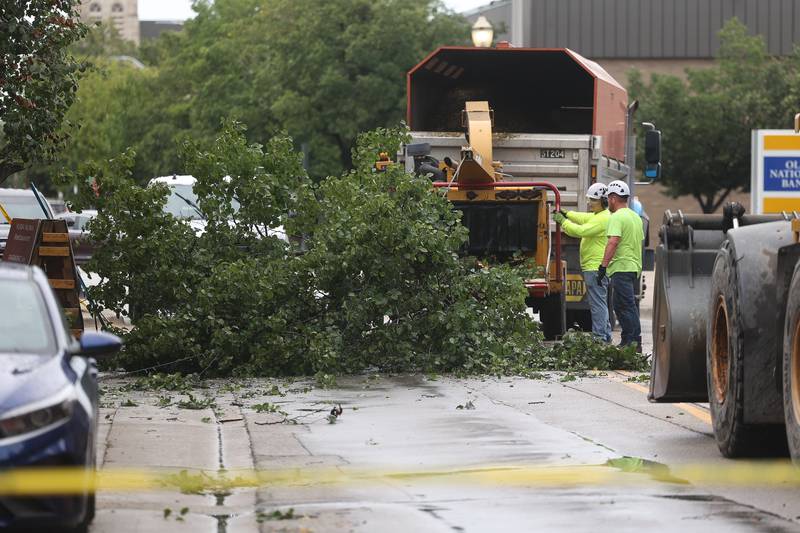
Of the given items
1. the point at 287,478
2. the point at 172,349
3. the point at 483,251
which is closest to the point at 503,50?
the point at 483,251

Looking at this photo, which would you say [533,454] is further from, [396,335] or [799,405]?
[396,335]

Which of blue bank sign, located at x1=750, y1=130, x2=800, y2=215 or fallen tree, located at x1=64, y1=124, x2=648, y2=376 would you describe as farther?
fallen tree, located at x1=64, y1=124, x2=648, y2=376

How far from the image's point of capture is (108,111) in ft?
291

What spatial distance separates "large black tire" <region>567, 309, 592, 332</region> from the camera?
21438 millimetres

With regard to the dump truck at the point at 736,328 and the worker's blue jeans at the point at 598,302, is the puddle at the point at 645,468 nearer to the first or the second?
the dump truck at the point at 736,328

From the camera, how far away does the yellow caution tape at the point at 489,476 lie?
898 cm

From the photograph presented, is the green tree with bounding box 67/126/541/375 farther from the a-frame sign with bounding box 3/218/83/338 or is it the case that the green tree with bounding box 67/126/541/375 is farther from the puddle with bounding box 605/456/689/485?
the puddle with bounding box 605/456/689/485

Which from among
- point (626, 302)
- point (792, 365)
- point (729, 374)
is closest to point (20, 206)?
point (626, 302)

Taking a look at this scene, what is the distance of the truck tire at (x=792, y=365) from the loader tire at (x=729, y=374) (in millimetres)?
575

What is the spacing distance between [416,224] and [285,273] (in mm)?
1305

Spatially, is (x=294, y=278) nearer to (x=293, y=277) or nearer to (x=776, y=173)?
(x=293, y=277)

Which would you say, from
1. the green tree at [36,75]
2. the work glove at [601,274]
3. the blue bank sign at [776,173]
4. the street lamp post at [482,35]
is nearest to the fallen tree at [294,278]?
the green tree at [36,75]

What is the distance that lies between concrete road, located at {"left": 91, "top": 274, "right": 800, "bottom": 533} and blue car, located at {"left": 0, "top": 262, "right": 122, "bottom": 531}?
65 centimetres

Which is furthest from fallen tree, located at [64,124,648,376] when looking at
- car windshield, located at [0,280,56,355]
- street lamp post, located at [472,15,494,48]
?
street lamp post, located at [472,15,494,48]
